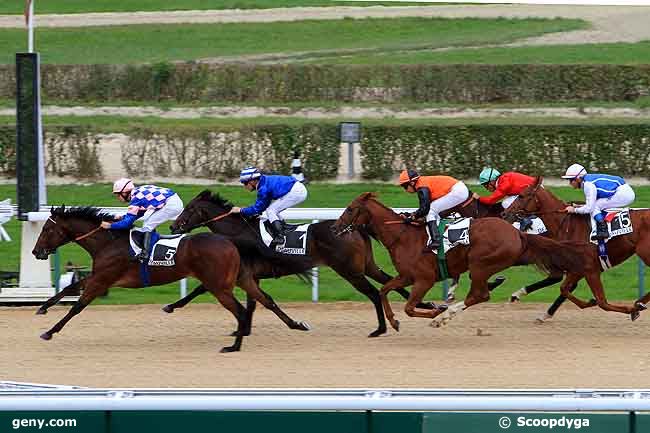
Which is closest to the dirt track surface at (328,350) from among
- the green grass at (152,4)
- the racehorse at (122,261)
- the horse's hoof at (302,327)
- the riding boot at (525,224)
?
the horse's hoof at (302,327)

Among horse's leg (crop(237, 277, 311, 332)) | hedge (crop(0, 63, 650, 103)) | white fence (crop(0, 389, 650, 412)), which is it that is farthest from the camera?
hedge (crop(0, 63, 650, 103))

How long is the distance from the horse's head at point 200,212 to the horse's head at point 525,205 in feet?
6.87

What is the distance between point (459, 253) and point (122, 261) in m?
2.33

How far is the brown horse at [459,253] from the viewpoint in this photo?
9.05m

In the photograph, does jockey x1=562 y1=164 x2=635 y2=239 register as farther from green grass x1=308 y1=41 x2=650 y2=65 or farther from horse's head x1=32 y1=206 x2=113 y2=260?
green grass x1=308 y1=41 x2=650 y2=65

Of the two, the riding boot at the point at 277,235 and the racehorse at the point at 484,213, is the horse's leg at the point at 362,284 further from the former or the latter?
the racehorse at the point at 484,213

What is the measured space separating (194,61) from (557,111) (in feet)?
23.9

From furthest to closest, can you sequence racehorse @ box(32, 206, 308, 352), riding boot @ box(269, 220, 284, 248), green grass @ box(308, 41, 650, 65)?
green grass @ box(308, 41, 650, 65), riding boot @ box(269, 220, 284, 248), racehorse @ box(32, 206, 308, 352)

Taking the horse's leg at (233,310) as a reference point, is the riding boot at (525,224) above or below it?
above

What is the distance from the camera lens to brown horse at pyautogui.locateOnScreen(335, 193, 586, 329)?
9055mm

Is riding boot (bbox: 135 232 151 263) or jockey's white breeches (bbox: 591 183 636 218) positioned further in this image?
jockey's white breeches (bbox: 591 183 636 218)

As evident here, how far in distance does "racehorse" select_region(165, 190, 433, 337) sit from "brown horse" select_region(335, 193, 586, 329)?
0.62ft

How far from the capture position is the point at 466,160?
15.5m

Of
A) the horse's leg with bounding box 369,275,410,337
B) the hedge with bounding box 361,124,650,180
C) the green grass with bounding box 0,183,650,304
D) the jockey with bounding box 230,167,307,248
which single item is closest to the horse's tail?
the horse's leg with bounding box 369,275,410,337
